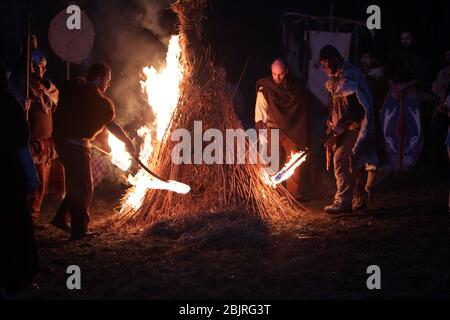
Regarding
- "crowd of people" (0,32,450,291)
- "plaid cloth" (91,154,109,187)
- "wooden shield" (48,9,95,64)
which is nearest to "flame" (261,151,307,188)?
"crowd of people" (0,32,450,291)

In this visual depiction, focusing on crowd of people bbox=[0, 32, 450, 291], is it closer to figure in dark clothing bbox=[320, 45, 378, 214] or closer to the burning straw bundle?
figure in dark clothing bbox=[320, 45, 378, 214]

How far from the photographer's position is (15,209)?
18.5 feet

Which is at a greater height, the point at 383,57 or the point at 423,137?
the point at 383,57

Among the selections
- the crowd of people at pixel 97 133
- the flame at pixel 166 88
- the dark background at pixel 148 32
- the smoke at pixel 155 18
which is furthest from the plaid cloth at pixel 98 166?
the smoke at pixel 155 18

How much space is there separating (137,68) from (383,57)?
15.0 ft

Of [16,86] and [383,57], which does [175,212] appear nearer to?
[16,86]

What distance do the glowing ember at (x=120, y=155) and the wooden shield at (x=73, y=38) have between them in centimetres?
357

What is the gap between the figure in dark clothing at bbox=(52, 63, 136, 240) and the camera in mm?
7379

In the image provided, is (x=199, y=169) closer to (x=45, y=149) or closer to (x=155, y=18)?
(x=45, y=149)

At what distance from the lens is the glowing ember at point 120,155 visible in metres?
7.88

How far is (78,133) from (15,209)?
1.88 m

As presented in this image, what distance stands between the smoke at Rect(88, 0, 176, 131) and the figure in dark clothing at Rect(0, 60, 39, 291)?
5.56m
